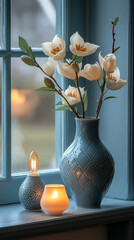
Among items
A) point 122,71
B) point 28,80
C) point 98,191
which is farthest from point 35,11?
point 98,191

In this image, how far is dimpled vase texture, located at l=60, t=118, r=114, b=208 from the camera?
1350 mm

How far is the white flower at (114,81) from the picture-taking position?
1338 millimetres

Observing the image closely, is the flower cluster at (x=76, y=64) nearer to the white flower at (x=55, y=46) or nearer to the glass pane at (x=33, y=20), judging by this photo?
the white flower at (x=55, y=46)

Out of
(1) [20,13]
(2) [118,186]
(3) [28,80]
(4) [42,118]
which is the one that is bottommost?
(2) [118,186]

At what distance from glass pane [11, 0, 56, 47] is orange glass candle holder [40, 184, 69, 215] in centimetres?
48

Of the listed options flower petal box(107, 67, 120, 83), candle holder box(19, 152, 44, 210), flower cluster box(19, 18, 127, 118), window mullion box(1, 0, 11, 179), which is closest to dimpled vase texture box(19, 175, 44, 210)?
candle holder box(19, 152, 44, 210)

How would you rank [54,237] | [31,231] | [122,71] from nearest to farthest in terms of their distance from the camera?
[31,231]
[54,237]
[122,71]

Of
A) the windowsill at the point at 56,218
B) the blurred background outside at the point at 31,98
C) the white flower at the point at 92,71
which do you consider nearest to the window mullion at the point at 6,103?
the blurred background outside at the point at 31,98

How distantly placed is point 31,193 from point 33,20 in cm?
56

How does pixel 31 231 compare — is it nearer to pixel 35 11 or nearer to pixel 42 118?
pixel 42 118

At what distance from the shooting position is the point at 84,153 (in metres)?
1.36

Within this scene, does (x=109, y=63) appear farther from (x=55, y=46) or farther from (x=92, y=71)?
(x=55, y=46)

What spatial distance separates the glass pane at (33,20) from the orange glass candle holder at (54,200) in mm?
483

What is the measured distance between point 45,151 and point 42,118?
0.11m
